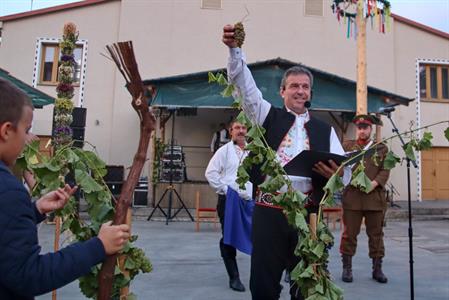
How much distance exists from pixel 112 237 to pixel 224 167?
3212mm

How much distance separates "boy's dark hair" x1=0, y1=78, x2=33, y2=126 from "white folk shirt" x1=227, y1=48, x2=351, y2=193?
43.4 inches

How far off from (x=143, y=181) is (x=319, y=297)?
10.1 metres

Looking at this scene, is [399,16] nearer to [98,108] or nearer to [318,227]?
[98,108]

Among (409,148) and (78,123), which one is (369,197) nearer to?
(409,148)

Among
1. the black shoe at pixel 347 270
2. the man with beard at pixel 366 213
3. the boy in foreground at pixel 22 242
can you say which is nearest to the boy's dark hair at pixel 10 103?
the boy in foreground at pixel 22 242

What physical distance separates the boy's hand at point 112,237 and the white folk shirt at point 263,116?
40.1 inches

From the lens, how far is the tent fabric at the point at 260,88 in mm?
10227

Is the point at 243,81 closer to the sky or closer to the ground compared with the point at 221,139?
closer to the ground

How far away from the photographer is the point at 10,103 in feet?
3.90

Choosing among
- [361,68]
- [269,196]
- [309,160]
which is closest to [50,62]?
[361,68]

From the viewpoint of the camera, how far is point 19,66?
43.0 ft

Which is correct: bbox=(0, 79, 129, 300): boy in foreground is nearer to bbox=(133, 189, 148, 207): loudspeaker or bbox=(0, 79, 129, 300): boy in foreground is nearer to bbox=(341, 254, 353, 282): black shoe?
bbox=(341, 254, 353, 282): black shoe

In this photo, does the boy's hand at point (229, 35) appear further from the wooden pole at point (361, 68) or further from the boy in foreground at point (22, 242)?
the wooden pole at point (361, 68)

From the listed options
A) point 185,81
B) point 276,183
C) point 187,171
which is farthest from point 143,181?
point 276,183
